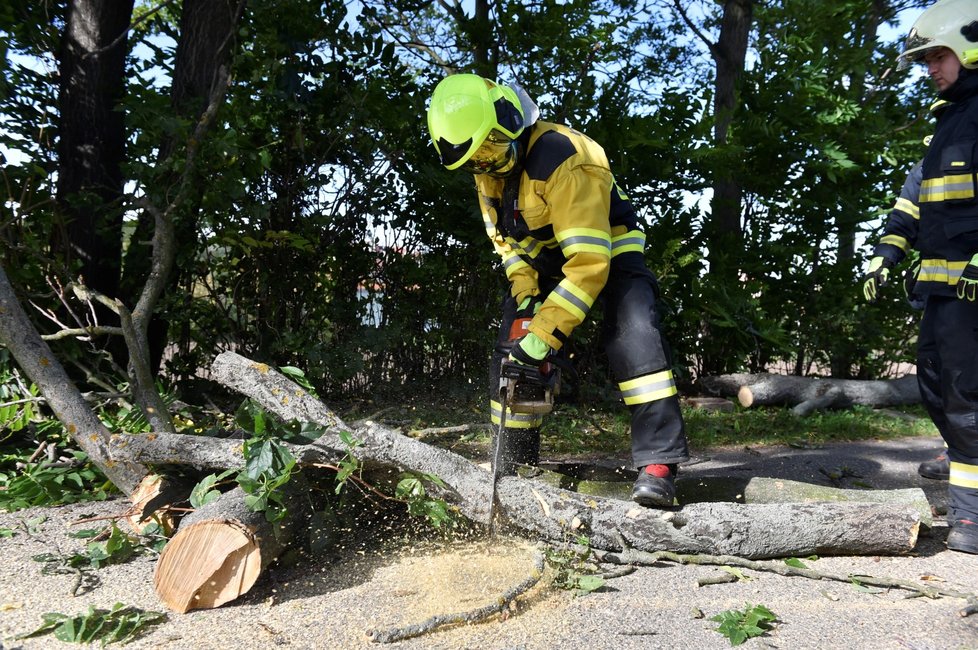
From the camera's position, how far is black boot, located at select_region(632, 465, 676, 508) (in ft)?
9.53

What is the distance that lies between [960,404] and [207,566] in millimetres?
3255

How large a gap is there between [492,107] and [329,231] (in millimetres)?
2964

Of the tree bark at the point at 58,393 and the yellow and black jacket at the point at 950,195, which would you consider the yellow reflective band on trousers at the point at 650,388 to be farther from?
the tree bark at the point at 58,393

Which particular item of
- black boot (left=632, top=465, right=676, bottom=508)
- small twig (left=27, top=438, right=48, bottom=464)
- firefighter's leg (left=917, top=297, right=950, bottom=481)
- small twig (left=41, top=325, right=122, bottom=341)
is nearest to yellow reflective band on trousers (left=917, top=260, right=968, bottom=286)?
firefighter's leg (left=917, top=297, right=950, bottom=481)

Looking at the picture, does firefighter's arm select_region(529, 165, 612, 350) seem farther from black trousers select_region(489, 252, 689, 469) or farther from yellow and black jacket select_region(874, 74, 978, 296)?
yellow and black jacket select_region(874, 74, 978, 296)

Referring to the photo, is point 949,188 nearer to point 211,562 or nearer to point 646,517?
point 646,517

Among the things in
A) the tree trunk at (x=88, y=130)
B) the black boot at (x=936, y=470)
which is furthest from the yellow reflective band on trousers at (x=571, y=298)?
the tree trunk at (x=88, y=130)

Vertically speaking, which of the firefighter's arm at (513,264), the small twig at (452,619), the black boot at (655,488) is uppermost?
the firefighter's arm at (513,264)

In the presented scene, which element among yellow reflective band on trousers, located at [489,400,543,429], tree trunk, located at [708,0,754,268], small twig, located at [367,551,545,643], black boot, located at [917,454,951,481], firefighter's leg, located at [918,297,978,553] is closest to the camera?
small twig, located at [367,551,545,643]

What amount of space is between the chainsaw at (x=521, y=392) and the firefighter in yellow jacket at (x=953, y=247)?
1.82m

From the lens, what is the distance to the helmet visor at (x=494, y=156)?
2.99 metres

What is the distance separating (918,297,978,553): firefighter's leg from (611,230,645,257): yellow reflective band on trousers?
1.44m

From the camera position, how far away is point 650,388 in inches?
120

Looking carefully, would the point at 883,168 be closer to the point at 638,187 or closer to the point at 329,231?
the point at 638,187
